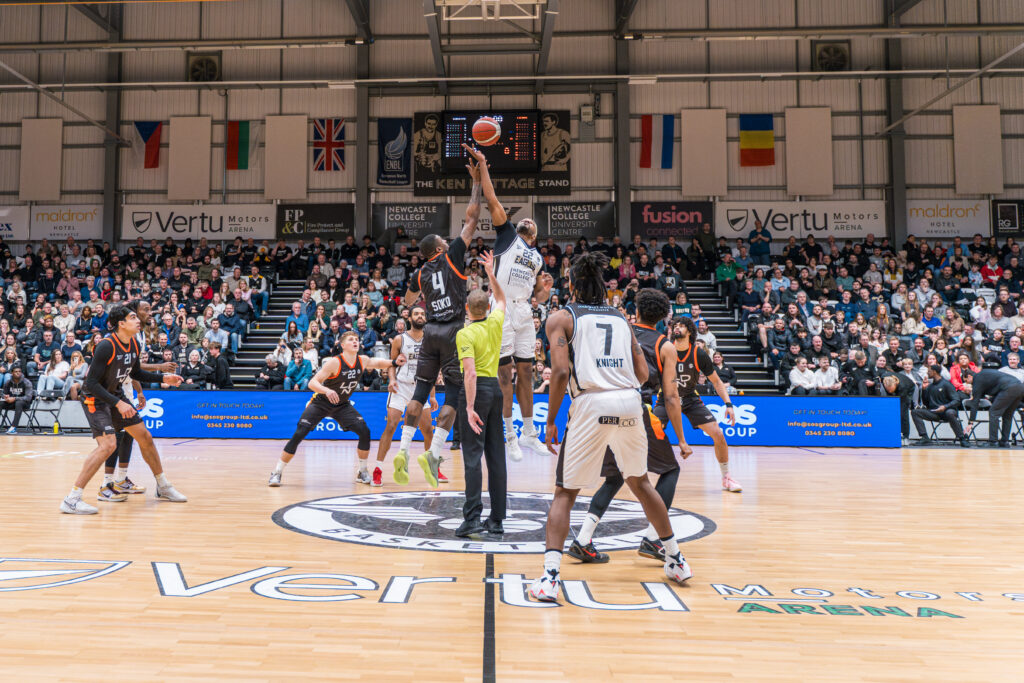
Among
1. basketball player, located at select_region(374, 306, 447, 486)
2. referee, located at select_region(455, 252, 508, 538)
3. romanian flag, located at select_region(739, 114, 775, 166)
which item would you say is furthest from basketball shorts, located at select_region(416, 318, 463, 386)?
romanian flag, located at select_region(739, 114, 775, 166)

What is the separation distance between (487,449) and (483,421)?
228 millimetres

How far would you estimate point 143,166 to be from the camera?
24875 mm

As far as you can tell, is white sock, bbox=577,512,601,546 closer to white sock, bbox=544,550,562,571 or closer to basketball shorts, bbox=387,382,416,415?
white sock, bbox=544,550,562,571

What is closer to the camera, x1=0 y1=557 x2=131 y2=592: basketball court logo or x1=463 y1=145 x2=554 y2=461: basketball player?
x1=0 y1=557 x2=131 y2=592: basketball court logo

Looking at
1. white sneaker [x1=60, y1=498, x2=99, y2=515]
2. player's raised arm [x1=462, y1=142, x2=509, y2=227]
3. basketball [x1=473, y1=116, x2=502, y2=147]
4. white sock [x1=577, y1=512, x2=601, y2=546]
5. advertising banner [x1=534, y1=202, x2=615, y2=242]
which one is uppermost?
advertising banner [x1=534, y1=202, x2=615, y2=242]

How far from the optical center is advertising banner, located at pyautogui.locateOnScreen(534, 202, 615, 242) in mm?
23984

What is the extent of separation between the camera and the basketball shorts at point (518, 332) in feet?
24.2

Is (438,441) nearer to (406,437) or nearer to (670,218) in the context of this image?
(406,437)

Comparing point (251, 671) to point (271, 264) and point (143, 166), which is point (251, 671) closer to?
point (271, 264)

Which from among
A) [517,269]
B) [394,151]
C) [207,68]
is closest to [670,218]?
[394,151]

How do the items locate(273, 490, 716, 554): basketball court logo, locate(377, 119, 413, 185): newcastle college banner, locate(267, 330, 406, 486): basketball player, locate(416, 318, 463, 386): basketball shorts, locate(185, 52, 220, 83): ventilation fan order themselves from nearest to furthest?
locate(273, 490, 716, 554): basketball court logo, locate(416, 318, 463, 386): basketball shorts, locate(267, 330, 406, 486): basketball player, locate(377, 119, 413, 185): newcastle college banner, locate(185, 52, 220, 83): ventilation fan

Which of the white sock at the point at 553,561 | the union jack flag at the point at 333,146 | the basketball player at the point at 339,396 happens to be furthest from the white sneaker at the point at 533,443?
the union jack flag at the point at 333,146

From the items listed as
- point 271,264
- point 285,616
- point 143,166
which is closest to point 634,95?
point 271,264

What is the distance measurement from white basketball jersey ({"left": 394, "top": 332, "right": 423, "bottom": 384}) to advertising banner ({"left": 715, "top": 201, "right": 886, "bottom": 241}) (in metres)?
16.8
